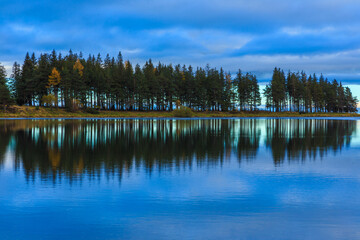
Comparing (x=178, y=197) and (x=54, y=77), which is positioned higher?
(x=54, y=77)

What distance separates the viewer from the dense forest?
11294 cm

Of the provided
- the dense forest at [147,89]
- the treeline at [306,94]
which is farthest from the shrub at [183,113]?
the treeline at [306,94]

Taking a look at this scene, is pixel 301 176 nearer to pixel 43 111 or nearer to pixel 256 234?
pixel 256 234

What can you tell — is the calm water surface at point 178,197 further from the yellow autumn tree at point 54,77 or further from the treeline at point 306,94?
the treeline at point 306,94

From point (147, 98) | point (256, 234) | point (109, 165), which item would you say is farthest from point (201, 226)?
point (147, 98)

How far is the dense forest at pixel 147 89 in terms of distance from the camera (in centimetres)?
11294

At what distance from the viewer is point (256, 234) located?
8344 millimetres

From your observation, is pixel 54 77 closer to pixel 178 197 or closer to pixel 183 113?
pixel 183 113

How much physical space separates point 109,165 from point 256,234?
10.6 metres

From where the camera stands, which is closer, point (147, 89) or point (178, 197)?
point (178, 197)

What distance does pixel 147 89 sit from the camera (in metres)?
126

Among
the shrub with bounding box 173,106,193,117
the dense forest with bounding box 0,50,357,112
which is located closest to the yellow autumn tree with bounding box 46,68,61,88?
the dense forest with bounding box 0,50,357,112

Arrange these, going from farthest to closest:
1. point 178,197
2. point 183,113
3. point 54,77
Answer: point 54,77 → point 183,113 → point 178,197

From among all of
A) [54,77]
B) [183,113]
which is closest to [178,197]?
[183,113]
